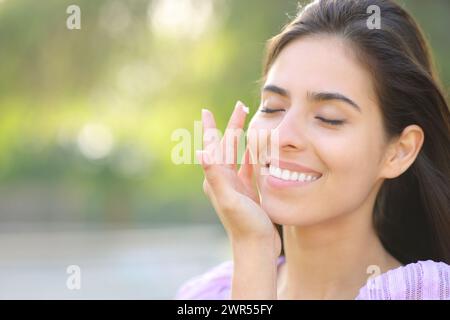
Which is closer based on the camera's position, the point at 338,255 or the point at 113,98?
the point at 338,255

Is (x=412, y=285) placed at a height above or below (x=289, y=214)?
below

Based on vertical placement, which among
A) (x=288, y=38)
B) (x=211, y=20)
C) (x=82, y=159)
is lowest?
(x=82, y=159)

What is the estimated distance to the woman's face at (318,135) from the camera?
1990 millimetres

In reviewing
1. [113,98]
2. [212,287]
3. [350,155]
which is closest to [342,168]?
[350,155]

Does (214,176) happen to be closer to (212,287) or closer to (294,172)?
(294,172)

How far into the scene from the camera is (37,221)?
13867 mm

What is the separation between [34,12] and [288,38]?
1119 cm

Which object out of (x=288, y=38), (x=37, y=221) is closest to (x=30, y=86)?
(x=37, y=221)

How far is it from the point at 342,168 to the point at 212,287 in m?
0.80

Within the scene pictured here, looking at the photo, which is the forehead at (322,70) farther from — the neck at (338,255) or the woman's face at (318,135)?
the neck at (338,255)

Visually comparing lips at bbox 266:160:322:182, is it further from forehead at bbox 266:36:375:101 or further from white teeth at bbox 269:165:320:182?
forehead at bbox 266:36:375:101

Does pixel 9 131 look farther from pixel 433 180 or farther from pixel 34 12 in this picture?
pixel 433 180

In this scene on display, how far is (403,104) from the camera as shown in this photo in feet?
7.03

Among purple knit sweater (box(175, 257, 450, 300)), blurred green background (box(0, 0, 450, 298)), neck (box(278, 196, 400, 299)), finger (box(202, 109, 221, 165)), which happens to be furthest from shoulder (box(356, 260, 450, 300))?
blurred green background (box(0, 0, 450, 298))
